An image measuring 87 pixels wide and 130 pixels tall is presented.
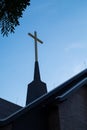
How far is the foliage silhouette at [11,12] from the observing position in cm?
739

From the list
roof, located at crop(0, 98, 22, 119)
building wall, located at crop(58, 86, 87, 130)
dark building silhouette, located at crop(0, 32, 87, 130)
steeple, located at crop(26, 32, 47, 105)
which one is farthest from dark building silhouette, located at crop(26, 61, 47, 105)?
building wall, located at crop(58, 86, 87, 130)

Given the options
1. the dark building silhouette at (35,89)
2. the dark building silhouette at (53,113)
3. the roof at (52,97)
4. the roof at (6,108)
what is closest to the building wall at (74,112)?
the dark building silhouette at (53,113)

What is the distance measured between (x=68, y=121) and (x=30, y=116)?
152 centimetres

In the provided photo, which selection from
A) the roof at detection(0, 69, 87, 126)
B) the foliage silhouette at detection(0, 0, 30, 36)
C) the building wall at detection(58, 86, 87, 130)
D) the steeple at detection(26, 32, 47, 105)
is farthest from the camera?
the steeple at detection(26, 32, 47, 105)

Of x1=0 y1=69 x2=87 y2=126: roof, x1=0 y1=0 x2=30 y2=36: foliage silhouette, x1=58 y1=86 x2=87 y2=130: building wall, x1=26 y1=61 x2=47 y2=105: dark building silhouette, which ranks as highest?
x1=0 y1=0 x2=30 y2=36: foliage silhouette

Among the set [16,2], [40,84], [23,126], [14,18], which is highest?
[16,2]

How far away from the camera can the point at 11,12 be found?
24.5 ft

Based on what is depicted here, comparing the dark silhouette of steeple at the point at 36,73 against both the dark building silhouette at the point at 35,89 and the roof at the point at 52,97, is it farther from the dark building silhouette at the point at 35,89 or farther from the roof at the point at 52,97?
the roof at the point at 52,97

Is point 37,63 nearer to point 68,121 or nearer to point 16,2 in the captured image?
point 68,121

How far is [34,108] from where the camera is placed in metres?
10.2

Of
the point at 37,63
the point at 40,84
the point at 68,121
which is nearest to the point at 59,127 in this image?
the point at 68,121

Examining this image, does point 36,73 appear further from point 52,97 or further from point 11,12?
point 11,12

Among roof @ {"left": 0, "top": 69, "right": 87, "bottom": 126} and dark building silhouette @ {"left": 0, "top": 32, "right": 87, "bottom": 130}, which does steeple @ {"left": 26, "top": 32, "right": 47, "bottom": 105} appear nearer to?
roof @ {"left": 0, "top": 69, "right": 87, "bottom": 126}

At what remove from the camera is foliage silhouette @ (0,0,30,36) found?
24.2ft
